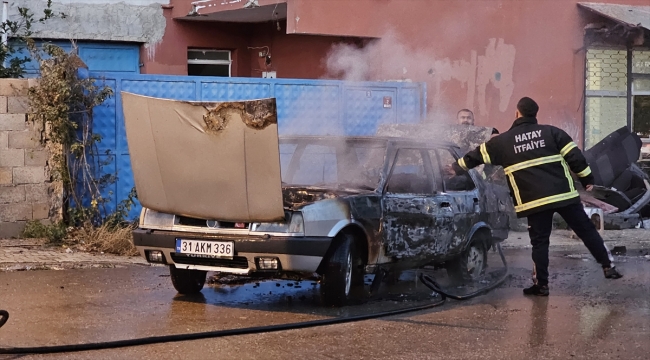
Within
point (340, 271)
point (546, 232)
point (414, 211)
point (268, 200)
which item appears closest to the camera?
point (268, 200)

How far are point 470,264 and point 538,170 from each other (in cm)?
135

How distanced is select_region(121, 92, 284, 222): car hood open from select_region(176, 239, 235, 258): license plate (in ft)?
0.68

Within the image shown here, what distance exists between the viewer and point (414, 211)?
8008 millimetres

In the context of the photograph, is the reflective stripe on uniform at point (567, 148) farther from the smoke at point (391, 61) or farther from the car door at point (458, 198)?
the smoke at point (391, 61)

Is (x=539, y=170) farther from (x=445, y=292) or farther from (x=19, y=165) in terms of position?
(x=19, y=165)

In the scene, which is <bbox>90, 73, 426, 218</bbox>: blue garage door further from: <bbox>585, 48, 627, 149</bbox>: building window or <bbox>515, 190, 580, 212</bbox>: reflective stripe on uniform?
<bbox>585, 48, 627, 149</bbox>: building window

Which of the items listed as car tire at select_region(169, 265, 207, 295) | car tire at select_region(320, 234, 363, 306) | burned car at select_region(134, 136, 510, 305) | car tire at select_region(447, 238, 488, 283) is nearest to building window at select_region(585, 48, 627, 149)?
burned car at select_region(134, 136, 510, 305)

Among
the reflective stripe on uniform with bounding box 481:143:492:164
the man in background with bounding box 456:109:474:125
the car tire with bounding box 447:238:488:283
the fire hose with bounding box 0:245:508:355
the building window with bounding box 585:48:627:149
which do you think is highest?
the building window with bounding box 585:48:627:149

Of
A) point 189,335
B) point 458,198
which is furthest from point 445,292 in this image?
point 189,335

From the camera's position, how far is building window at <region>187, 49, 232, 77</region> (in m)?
17.0

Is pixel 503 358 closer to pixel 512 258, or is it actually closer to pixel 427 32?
pixel 512 258

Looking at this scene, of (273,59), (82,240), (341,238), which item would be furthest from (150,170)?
(273,59)

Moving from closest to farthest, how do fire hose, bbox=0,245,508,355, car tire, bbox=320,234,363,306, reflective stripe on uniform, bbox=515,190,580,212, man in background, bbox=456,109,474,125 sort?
fire hose, bbox=0,245,508,355
car tire, bbox=320,234,363,306
reflective stripe on uniform, bbox=515,190,580,212
man in background, bbox=456,109,474,125

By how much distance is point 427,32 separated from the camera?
1391cm
